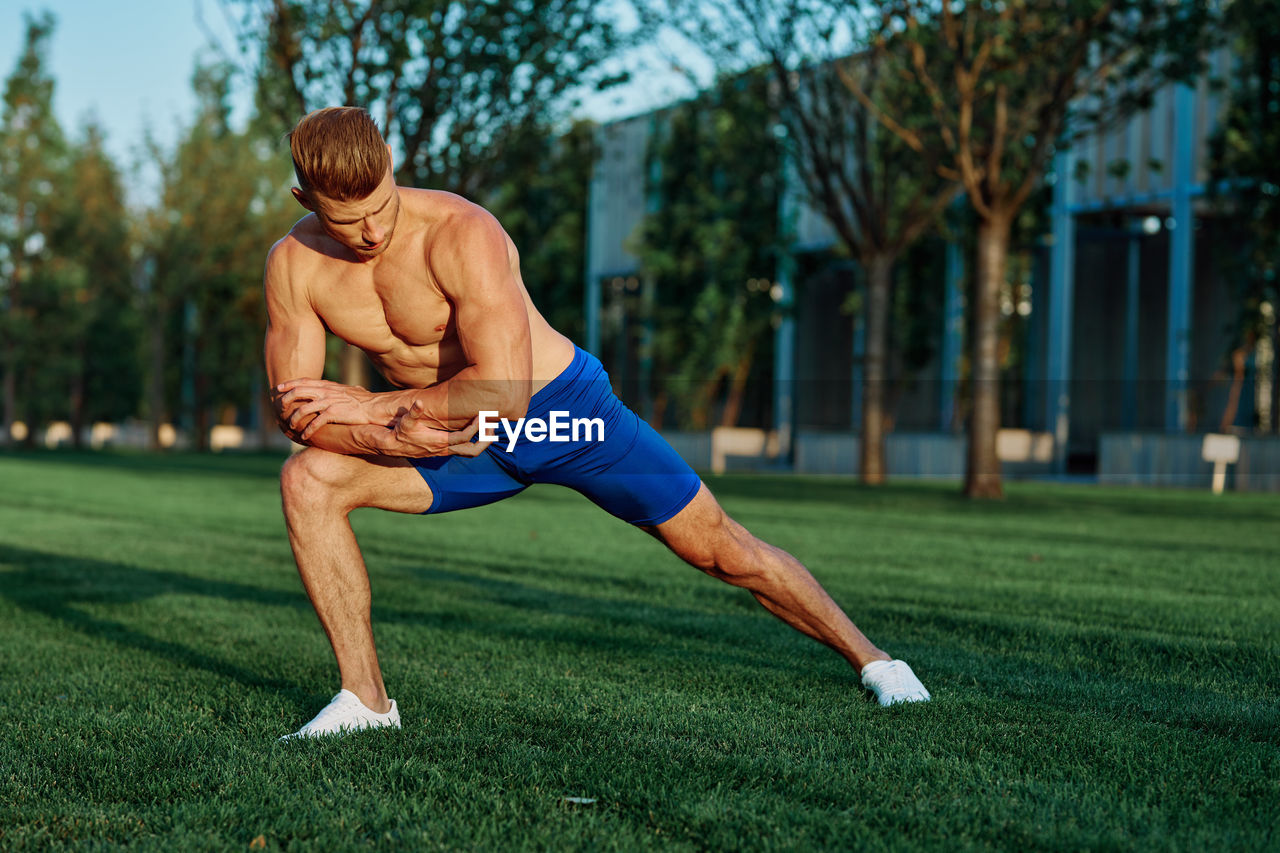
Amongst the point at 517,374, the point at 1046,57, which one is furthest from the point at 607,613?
the point at 1046,57

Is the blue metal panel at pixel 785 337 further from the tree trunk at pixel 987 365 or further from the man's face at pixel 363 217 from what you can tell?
the man's face at pixel 363 217

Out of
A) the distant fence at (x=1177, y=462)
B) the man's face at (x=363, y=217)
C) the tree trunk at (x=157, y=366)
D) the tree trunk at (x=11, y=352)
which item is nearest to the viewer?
the man's face at (x=363, y=217)

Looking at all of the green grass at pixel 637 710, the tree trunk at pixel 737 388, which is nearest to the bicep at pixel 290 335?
the green grass at pixel 637 710

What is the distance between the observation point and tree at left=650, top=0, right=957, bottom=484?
1794 centimetres

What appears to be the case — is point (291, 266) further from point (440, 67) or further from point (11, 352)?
point (11, 352)

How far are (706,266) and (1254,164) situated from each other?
14.0m

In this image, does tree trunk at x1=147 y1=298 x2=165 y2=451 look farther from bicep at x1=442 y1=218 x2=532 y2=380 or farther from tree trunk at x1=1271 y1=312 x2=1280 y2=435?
bicep at x1=442 y1=218 x2=532 y2=380

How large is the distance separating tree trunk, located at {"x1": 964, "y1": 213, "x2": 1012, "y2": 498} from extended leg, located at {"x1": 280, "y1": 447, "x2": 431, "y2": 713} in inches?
536

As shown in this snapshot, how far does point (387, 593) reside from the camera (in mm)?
6949

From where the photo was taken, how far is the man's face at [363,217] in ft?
10.5

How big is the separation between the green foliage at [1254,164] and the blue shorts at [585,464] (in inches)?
848

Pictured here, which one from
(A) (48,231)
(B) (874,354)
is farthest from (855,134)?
(A) (48,231)

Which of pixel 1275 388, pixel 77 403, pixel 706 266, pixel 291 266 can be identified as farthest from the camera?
pixel 77 403

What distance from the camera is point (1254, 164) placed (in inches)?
864
